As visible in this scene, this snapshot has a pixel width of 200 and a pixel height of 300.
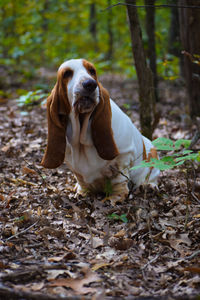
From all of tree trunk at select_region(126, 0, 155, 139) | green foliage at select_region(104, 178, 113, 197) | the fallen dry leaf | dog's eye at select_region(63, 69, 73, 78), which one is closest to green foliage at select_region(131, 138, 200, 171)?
the fallen dry leaf

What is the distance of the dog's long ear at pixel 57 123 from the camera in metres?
3.11

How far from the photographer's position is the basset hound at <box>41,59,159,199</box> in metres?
3.00

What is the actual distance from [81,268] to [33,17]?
10514 mm

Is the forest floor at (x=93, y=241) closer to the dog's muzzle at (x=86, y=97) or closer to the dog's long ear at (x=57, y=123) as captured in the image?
the dog's long ear at (x=57, y=123)

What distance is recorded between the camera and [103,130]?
3152 millimetres

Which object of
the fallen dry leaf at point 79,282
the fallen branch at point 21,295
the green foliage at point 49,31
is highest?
the fallen branch at point 21,295

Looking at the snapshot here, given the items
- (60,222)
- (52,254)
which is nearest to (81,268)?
(52,254)

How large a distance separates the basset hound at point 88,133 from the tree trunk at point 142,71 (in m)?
0.89

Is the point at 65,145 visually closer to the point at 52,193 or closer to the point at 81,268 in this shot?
the point at 52,193

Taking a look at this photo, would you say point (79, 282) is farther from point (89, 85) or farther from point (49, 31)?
point (49, 31)

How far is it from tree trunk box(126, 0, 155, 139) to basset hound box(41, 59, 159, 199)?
0.89 metres

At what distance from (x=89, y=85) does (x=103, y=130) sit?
478 mm

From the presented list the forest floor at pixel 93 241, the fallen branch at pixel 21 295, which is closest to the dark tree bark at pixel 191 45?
the forest floor at pixel 93 241

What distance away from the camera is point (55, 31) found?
1373 cm
